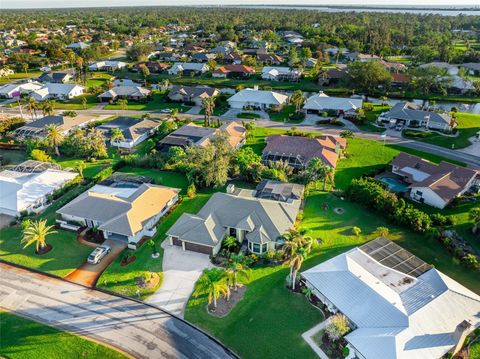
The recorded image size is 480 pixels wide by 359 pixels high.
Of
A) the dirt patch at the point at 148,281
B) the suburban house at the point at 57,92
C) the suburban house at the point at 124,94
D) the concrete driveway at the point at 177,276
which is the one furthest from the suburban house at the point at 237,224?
the suburban house at the point at 57,92

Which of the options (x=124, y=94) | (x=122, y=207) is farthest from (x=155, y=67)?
(x=122, y=207)

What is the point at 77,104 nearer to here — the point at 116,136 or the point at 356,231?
the point at 116,136

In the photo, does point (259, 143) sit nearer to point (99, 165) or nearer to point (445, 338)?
point (99, 165)

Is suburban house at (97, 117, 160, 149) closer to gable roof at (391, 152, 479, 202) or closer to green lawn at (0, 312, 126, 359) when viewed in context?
green lawn at (0, 312, 126, 359)

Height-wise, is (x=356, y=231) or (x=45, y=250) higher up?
(x=356, y=231)

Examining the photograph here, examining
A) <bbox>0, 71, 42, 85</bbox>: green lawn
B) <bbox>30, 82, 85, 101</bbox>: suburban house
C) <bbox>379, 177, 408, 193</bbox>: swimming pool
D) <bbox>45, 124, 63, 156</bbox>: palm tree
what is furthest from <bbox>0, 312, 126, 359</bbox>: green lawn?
<bbox>0, 71, 42, 85</bbox>: green lawn

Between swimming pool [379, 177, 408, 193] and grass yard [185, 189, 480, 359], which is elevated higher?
swimming pool [379, 177, 408, 193]
